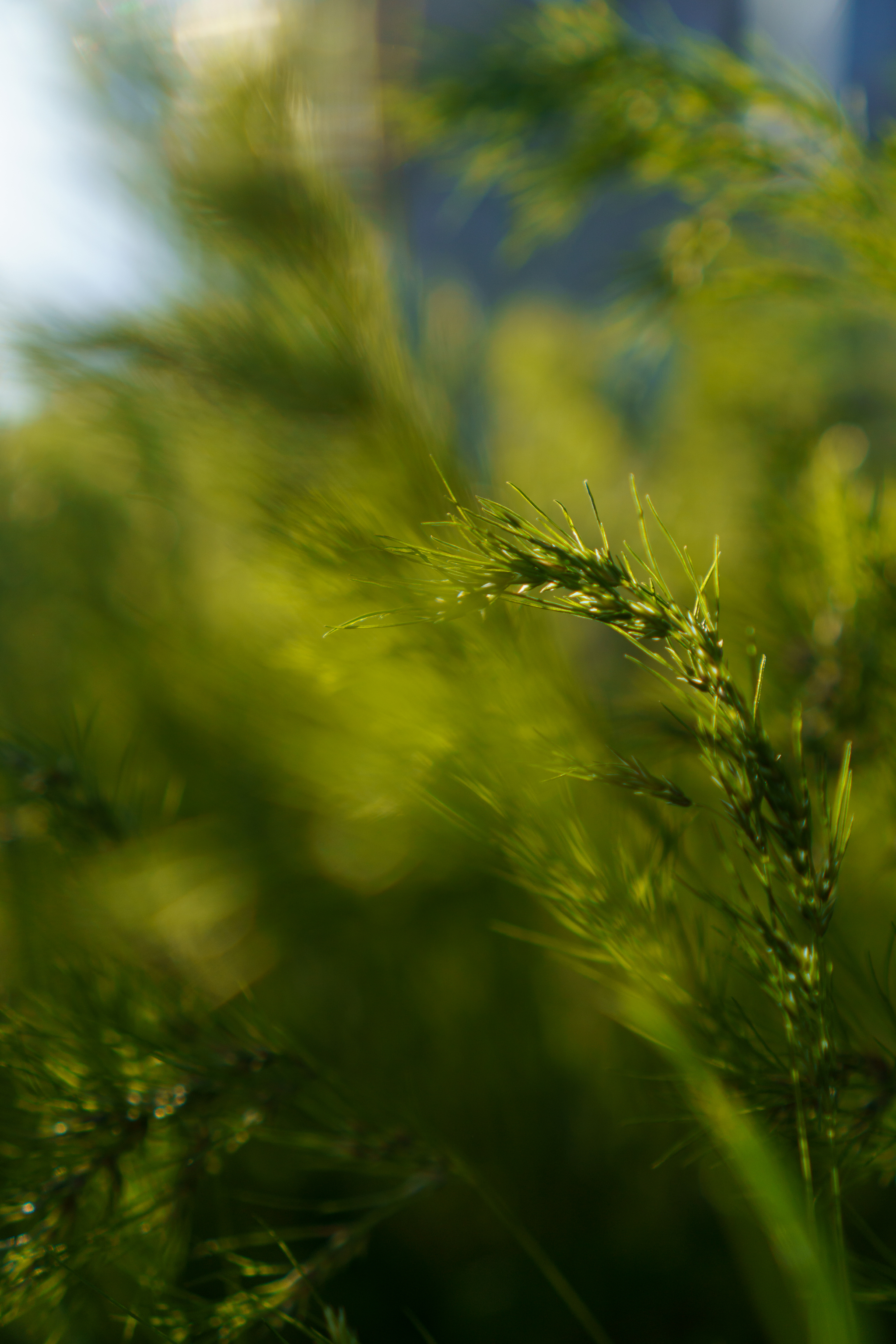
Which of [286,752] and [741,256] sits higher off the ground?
[741,256]

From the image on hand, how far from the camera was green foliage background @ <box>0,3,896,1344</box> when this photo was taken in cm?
16

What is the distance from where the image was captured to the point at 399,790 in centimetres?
19

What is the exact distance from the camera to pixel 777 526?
0.23 metres

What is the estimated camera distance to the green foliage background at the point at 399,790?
6.3 inches

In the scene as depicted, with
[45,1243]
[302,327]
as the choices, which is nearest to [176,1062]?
[45,1243]

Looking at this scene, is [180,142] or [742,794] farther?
[180,142]

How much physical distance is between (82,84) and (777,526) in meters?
0.23

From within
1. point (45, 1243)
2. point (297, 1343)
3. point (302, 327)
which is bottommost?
point (297, 1343)

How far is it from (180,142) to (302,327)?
6 centimetres

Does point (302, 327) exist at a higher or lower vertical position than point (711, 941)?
higher

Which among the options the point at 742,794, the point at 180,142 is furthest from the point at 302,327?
the point at 742,794

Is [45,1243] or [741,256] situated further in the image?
[741,256]

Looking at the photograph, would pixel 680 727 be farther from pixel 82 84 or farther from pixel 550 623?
pixel 82 84

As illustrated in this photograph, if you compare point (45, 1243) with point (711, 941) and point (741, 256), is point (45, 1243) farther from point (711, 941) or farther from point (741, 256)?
point (741, 256)
